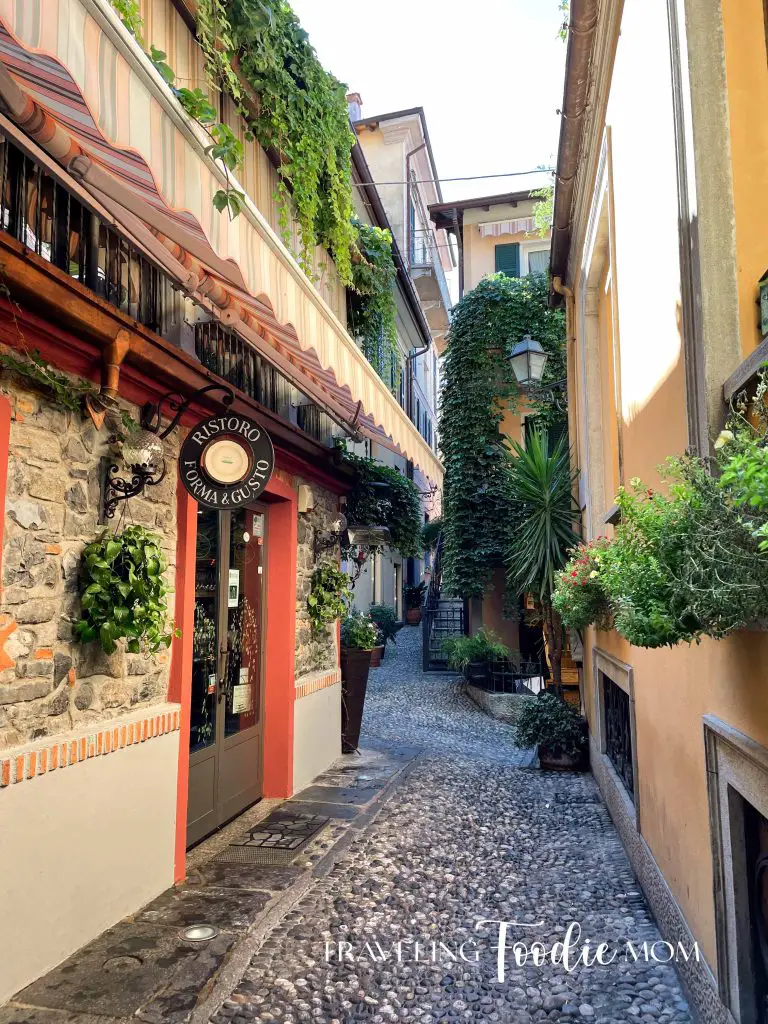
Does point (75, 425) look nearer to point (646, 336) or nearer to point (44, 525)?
point (44, 525)

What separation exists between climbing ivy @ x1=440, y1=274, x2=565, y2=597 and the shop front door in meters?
7.64

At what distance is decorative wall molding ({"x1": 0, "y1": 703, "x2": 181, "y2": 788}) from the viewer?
3248 millimetres

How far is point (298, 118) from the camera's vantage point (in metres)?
6.30

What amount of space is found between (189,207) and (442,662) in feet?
41.4

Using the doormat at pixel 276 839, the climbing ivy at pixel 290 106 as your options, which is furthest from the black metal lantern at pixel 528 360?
the doormat at pixel 276 839

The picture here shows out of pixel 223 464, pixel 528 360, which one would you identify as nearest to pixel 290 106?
pixel 223 464

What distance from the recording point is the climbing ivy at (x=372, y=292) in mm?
8836

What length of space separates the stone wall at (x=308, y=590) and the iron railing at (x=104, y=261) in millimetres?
1671

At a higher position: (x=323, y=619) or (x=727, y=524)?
(x=727, y=524)

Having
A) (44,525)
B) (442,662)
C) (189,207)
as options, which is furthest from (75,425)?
(442,662)

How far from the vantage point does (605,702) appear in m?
6.57

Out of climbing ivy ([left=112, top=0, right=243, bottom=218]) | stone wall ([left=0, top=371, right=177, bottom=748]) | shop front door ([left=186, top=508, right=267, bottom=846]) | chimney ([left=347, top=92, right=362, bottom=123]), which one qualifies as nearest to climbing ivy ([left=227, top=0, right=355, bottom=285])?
climbing ivy ([left=112, top=0, right=243, bottom=218])

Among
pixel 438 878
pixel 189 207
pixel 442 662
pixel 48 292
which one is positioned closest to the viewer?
pixel 189 207

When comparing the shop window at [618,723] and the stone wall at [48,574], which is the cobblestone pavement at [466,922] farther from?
the stone wall at [48,574]
